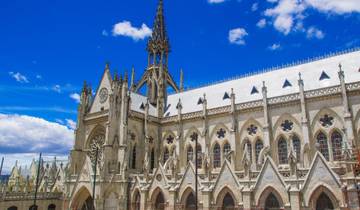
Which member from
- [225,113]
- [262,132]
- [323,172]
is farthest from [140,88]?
[323,172]

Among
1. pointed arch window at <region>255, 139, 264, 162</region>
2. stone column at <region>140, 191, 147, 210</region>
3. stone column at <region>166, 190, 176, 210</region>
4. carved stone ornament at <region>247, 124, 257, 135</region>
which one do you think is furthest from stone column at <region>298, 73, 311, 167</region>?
stone column at <region>140, 191, 147, 210</region>

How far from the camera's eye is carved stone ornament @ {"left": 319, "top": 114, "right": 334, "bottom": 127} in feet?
92.5

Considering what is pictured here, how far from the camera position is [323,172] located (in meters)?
21.4

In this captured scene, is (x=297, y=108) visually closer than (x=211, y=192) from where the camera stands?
No

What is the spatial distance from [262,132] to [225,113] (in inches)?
196

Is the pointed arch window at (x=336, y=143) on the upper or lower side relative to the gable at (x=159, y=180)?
upper

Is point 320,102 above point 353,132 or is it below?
above

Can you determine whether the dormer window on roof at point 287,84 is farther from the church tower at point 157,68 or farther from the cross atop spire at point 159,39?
the cross atop spire at point 159,39

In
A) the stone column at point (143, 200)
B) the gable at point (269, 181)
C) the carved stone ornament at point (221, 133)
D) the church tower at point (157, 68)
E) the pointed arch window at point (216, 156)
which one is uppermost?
the church tower at point (157, 68)

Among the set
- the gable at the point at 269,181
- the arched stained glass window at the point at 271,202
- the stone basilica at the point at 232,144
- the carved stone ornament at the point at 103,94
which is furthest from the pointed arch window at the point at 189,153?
the arched stained glass window at the point at 271,202

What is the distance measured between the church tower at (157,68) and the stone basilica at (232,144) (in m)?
4.18

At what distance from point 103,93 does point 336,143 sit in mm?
27688

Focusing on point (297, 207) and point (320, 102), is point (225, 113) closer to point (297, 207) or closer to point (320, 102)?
point (320, 102)

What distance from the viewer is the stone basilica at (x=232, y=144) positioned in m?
22.7
